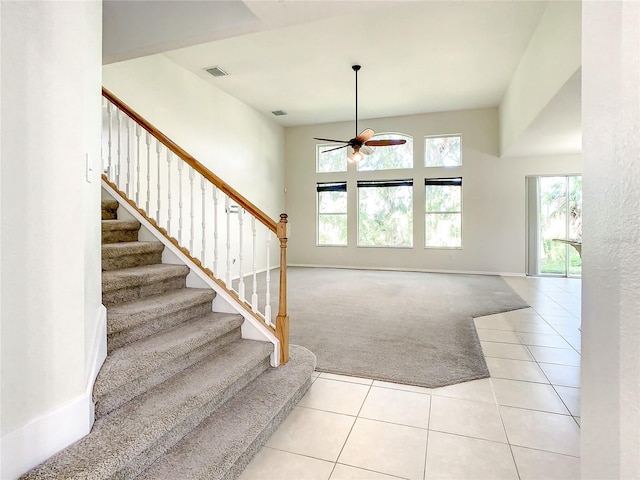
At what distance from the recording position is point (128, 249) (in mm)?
2613

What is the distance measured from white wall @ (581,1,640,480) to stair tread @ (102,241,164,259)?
8.97 feet

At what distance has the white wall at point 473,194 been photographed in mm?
7402

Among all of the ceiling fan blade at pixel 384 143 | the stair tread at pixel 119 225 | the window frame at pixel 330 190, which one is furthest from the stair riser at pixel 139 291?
the window frame at pixel 330 190

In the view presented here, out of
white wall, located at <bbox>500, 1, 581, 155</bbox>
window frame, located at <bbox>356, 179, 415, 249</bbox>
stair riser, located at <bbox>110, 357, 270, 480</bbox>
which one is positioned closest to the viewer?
stair riser, located at <bbox>110, 357, 270, 480</bbox>

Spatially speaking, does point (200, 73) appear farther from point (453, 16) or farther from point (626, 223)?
point (626, 223)

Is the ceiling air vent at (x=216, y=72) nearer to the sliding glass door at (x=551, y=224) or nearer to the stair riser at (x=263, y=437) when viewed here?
the stair riser at (x=263, y=437)

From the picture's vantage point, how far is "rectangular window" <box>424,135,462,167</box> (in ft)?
25.7

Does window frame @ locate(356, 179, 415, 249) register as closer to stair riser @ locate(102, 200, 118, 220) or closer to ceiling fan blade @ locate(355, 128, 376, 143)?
ceiling fan blade @ locate(355, 128, 376, 143)

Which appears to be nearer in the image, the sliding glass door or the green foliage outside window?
the sliding glass door

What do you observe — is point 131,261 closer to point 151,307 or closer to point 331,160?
point 151,307

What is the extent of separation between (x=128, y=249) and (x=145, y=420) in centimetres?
147

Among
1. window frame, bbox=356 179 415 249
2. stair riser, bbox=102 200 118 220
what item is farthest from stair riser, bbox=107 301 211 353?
window frame, bbox=356 179 415 249

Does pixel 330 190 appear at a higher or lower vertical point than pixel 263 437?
higher

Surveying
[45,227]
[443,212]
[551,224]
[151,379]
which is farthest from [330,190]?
[45,227]
